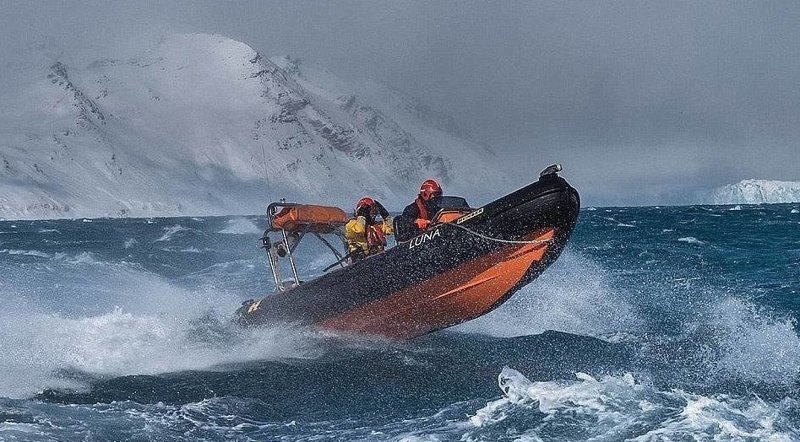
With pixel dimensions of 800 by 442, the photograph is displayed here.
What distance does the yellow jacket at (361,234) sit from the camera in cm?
1329

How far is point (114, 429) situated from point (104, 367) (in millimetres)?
3522

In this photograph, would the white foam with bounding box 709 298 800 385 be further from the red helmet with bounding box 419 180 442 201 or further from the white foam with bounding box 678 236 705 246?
the white foam with bounding box 678 236 705 246

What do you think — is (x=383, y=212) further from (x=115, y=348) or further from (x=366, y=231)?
(x=115, y=348)

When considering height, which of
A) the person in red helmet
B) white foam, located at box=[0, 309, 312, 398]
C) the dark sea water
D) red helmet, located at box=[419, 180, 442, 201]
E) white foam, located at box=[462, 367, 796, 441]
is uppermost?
red helmet, located at box=[419, 180, 442, 201]

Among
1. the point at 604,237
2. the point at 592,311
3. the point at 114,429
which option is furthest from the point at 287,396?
the point at 604,237

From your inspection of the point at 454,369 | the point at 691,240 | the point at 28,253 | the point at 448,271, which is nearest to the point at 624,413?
the point at 454,369

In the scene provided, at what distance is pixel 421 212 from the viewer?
42.2 feet

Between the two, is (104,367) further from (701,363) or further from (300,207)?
(701,363)

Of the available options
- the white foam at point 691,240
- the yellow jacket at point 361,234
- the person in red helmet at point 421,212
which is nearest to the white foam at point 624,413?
the person in red helmet at point 421,212

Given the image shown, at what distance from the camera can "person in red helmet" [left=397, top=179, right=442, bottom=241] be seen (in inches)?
499

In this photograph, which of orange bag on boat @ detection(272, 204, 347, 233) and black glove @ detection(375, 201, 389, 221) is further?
orange bag on boat @ detection(272, 204, 347, 233)

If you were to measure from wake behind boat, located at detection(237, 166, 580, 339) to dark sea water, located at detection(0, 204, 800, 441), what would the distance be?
1.37ft

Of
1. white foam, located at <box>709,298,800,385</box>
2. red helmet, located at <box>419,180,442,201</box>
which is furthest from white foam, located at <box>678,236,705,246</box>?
red helmet, located at <box>419,180,442,201</box>

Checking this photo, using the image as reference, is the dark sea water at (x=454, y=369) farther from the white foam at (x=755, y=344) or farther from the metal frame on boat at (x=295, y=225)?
the metal frame on boat at (x=295, y=225)
